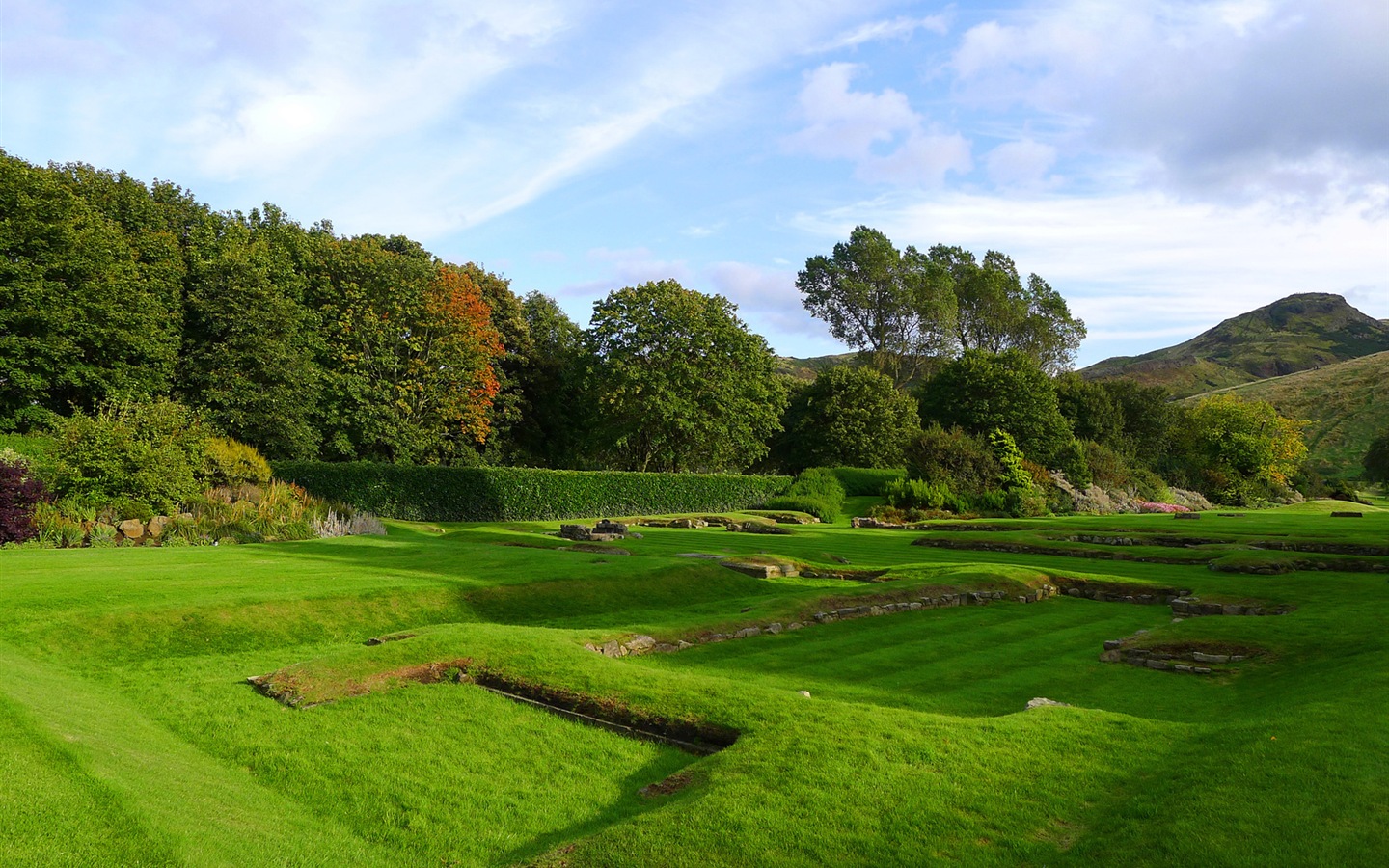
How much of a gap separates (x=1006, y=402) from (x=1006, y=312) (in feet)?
93.4

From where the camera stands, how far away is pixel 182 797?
5.73 metres

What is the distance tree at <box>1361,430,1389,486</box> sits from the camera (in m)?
69.9

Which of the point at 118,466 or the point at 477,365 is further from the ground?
the point at 477,365

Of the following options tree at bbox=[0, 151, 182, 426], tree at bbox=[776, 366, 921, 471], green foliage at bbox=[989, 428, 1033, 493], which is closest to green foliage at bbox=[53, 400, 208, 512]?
tree at bbox=[0, 151, 182, 426]

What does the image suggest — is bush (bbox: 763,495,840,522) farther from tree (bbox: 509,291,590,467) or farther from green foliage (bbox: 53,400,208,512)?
green foliage (bbox: 53,400,208,512)

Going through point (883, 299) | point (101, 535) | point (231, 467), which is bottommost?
point (101, 535)

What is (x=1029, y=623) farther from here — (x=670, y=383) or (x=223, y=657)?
(x=670, y=383)

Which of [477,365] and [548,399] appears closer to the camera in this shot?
[477,365]

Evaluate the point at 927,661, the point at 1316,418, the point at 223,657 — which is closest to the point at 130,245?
the point at 223,657

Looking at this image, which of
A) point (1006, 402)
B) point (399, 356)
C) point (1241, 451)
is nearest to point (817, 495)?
point (1006, 402)

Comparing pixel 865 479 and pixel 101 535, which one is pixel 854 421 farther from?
pixel 101 535

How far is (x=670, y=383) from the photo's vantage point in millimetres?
50094

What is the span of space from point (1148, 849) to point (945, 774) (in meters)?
1.56

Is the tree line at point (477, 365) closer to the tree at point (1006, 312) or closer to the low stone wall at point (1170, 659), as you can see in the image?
the tree at point (1006, 312)
